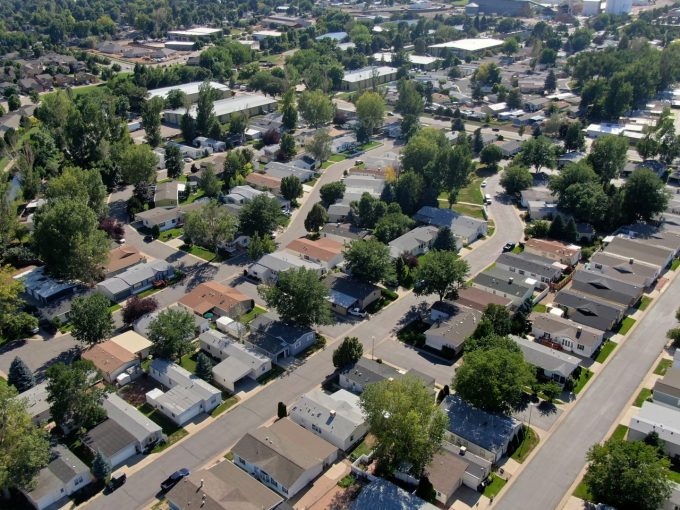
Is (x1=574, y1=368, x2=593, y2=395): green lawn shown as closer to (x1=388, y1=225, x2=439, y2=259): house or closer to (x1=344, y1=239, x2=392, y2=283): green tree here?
(x1=344, y1=239, x2=392, y2=283): green tree

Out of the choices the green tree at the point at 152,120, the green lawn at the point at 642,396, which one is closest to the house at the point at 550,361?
the green lawn at the point at 642,396

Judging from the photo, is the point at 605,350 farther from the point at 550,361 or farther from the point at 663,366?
the point at 550,361

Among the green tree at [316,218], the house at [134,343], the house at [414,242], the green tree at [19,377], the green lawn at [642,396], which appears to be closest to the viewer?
the green lawn at [642,396]

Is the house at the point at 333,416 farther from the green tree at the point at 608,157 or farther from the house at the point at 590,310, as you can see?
the green tree at the point at 608,157

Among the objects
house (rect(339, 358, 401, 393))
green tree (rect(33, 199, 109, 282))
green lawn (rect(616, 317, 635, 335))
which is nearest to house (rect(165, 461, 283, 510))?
house (rect(339, 358, 401, 393))

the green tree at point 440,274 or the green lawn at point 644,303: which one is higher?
the green tree at point 440,274
